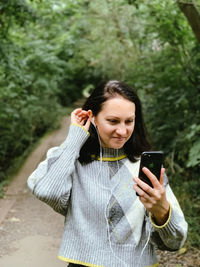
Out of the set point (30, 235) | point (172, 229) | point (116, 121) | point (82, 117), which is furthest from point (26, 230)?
point (172, 229)

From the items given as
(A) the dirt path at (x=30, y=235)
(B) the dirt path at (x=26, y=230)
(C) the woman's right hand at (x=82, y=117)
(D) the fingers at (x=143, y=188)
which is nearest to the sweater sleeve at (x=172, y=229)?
(D) the fingers at (x=143, y=188)

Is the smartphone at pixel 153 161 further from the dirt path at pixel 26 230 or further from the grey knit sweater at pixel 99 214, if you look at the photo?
the dirt path at pixel 26 230

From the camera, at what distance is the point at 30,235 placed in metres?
3.92

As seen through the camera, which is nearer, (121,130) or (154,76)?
(121,130)

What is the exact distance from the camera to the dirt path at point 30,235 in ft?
10.8

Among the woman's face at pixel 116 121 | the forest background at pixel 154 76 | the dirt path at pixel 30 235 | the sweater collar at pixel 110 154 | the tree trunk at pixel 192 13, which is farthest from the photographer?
the forest background at pixel 154 76

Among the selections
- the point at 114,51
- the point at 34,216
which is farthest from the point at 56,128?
the point at 34,216

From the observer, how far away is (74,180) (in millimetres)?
1600

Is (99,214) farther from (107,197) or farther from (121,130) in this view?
(121,130)

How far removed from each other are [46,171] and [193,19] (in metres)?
3.20

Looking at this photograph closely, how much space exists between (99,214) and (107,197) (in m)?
0.09

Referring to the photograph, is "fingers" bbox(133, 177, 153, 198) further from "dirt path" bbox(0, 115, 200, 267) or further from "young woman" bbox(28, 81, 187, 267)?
"dirt path" bbox(0, 115, 200, 267)

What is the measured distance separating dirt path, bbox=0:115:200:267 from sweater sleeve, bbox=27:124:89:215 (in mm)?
2008

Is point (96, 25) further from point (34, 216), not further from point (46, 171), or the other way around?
point (46, 171)
